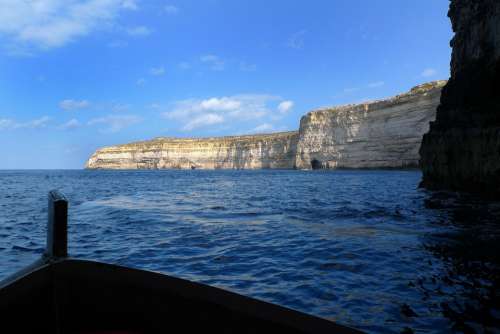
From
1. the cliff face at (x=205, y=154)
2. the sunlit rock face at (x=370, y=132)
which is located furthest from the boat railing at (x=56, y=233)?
the cliff face at (x=205, y=154)

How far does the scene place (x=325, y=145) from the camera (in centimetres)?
10469

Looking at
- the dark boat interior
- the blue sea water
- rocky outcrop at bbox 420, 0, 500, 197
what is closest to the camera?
the dark boat interior

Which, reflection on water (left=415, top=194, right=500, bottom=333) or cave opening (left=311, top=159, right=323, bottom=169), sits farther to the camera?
cave opening (left=311, top=159, right=323, bottom=169)

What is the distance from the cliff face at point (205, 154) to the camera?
138625 mm

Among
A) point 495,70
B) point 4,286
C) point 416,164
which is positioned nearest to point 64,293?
point 4,286

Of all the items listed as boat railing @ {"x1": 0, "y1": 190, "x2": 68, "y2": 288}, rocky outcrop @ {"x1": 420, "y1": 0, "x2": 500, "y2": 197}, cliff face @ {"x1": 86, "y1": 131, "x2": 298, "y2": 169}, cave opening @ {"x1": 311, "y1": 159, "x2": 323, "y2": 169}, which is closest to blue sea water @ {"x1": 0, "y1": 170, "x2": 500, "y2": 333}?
rocky outcrop @ {"x1": 420, "y1": 0, "x2": 500, "y2": 197}

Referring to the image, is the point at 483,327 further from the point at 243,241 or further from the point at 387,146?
the point at 387,146

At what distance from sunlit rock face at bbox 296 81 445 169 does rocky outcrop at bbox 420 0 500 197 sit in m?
51.3

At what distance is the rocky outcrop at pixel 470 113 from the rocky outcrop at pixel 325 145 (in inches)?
2019

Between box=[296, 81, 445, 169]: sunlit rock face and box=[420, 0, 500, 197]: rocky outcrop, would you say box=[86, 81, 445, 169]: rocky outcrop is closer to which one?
box=[296, 81, 445, 169]: sunlit rock face

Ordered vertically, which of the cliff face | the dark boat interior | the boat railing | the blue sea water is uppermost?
the cliff face

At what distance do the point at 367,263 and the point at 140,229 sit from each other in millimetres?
8568

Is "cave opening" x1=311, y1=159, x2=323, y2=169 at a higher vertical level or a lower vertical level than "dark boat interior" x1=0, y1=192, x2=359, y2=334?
higher

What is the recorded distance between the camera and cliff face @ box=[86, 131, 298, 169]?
455 ft
